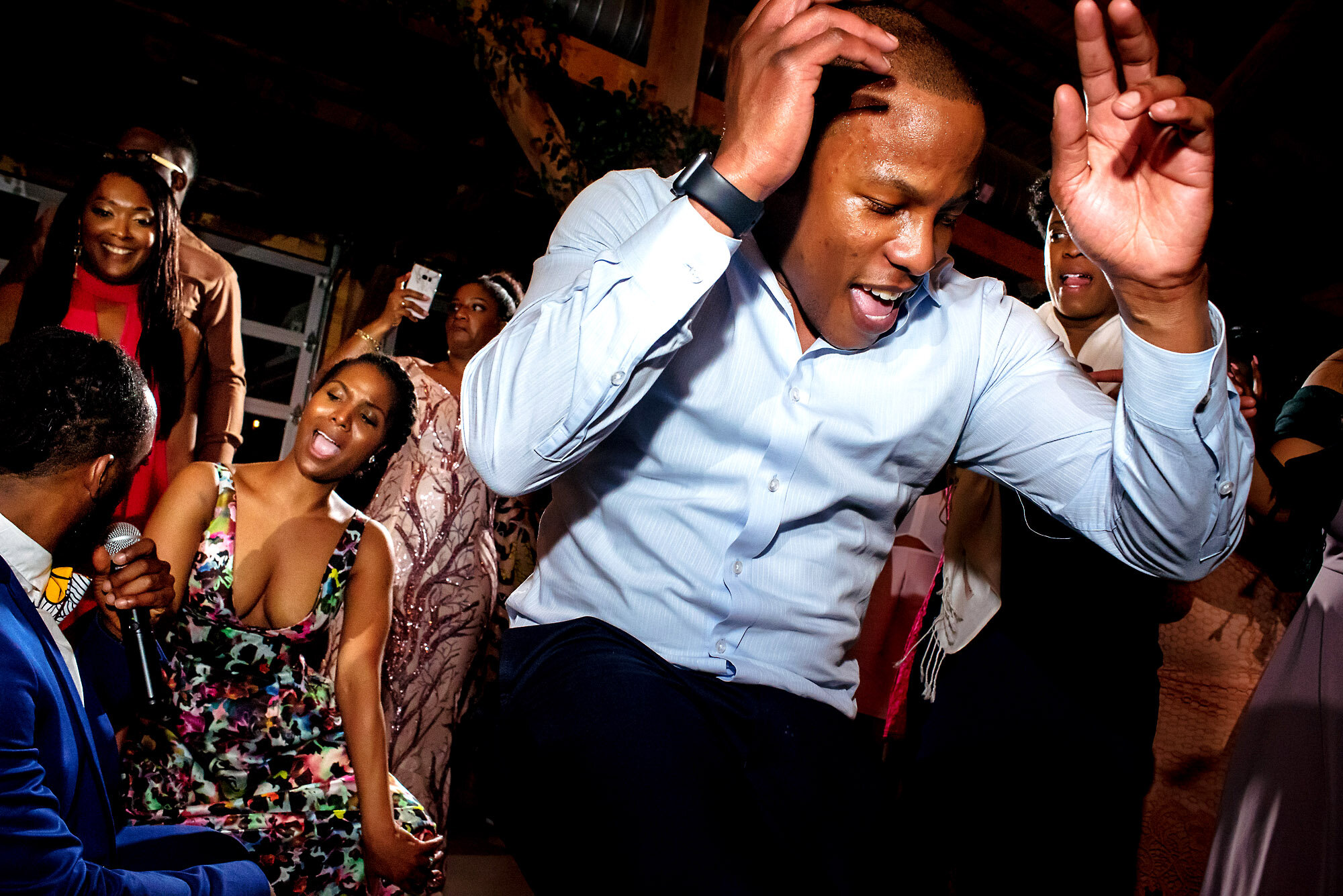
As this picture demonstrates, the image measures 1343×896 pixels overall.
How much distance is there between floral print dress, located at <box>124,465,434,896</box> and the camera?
1.75 meters

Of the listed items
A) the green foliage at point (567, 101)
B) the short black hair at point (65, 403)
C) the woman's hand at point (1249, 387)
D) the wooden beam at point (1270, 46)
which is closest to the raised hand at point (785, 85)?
the short black hair at point (65, 403)

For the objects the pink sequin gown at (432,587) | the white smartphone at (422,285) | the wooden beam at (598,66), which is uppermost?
the wooden beam at (598,66)

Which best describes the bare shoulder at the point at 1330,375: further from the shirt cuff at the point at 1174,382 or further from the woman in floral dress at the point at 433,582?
the woman in floral dress at the point at 433,582

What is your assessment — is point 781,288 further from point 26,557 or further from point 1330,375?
point 1330,375

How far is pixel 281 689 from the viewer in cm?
194

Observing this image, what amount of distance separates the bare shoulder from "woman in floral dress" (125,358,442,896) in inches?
99.0

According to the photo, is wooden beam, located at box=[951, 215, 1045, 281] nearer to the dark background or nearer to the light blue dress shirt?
the dark background

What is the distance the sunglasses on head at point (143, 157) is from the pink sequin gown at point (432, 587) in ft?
3.28

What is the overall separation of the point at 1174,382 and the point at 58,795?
1593 mm

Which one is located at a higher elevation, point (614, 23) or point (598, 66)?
point (614, 23)

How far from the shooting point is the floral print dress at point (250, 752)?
1754mm

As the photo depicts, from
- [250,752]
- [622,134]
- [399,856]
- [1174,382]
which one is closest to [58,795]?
[250,752]

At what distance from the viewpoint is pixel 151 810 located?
1.74 meters

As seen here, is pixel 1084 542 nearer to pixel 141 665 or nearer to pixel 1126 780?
pixel 1126 780
